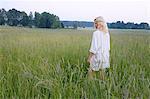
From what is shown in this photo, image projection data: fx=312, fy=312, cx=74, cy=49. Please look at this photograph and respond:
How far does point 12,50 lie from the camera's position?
6.69m

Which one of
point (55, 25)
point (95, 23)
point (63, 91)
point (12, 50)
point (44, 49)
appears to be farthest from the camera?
point (55, 25)

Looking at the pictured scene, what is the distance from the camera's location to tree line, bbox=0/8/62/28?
76.1 feet

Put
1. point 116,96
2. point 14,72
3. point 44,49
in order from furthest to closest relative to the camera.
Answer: point 44,49 < point 14,72 < point 116,96

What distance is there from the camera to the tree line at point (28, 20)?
76.1ft

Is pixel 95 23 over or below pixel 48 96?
over

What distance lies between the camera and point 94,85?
2.57m

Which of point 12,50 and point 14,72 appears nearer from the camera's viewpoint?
point 14,72

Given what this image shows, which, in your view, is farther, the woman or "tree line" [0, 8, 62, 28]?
"tree line" [0, 8, 62, 28]

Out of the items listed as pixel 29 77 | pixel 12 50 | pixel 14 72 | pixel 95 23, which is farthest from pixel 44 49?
pixel 29 77

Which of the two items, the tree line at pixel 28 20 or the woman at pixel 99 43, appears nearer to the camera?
the woman at pixel 99 43

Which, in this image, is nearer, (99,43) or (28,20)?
(99,43)

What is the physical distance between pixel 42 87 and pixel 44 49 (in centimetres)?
434

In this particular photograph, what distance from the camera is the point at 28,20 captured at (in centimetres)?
2422

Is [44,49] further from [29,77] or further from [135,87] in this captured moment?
[135,87]
